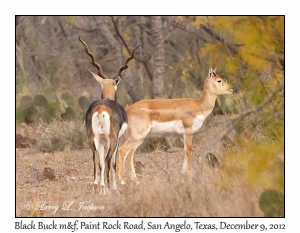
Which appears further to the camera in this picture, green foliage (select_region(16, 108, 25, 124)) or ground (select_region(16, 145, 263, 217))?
green foliage (select_region(16, 108, 25, 124))

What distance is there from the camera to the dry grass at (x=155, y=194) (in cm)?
927

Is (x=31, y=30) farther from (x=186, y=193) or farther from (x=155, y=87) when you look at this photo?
(x=186, y=193)

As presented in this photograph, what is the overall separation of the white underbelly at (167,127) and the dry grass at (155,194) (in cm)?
47

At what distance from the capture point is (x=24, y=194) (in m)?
11.5

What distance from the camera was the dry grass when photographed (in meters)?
9.27

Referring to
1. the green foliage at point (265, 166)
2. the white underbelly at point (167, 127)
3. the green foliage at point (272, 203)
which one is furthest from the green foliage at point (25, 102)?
the green foliage at point (272, 203)

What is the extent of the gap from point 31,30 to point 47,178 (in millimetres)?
11568

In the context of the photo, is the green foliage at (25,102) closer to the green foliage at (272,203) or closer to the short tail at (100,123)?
the short tail at (100,123)

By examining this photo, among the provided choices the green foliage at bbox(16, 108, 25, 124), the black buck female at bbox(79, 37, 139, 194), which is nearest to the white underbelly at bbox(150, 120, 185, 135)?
the black buck female at bbox(79, 37, 139, 194)

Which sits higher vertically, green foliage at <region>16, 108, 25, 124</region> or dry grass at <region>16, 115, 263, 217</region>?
green foliage at <region>16, 108, 25, 124</region>

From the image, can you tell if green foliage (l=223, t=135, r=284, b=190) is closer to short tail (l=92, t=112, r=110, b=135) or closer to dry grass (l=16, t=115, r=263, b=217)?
dry grass (l=16, t=115, r=263, b=217)

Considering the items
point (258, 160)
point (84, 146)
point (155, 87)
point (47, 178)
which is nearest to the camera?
point (258, 160)
